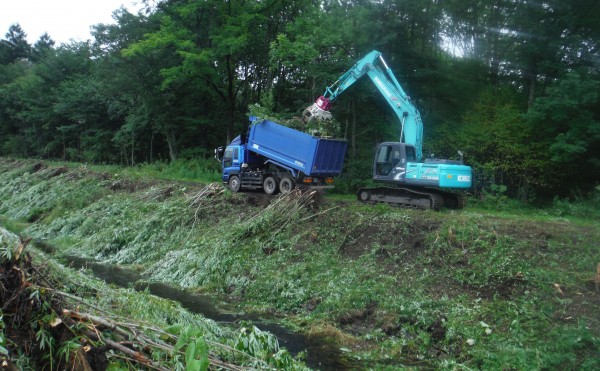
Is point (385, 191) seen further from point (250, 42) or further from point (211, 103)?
point (211, 103)

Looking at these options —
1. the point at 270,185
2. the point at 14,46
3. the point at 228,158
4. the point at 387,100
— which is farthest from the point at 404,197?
the point at 14,46

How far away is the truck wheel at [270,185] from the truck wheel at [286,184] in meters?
0.42

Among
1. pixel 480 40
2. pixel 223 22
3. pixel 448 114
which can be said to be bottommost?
pixel 448 114

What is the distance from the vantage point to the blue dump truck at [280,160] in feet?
54.2

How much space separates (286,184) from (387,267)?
6.64 meters

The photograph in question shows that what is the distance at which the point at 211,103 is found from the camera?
3222 centimetres

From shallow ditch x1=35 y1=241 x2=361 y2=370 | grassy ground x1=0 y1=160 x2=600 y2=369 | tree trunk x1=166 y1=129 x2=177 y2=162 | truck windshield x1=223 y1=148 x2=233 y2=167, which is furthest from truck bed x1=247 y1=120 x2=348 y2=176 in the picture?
tree trunk x1=166 y1=129 x2=177 y2=162

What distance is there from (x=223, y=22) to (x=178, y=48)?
279 cm

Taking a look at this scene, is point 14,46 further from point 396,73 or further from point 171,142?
point 396,73

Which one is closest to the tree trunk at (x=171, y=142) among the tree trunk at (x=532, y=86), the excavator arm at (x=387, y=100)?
the excavator arm at (x=387, y=100)

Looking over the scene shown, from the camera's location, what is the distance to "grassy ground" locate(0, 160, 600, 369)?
839 cm

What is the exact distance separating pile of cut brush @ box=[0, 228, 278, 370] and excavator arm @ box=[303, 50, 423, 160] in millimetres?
12353

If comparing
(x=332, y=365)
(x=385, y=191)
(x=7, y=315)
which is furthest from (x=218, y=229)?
(x=7, y=315)

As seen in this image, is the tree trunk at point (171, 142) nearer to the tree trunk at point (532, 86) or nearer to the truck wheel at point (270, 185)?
the truck wheel at point (270, 185)
